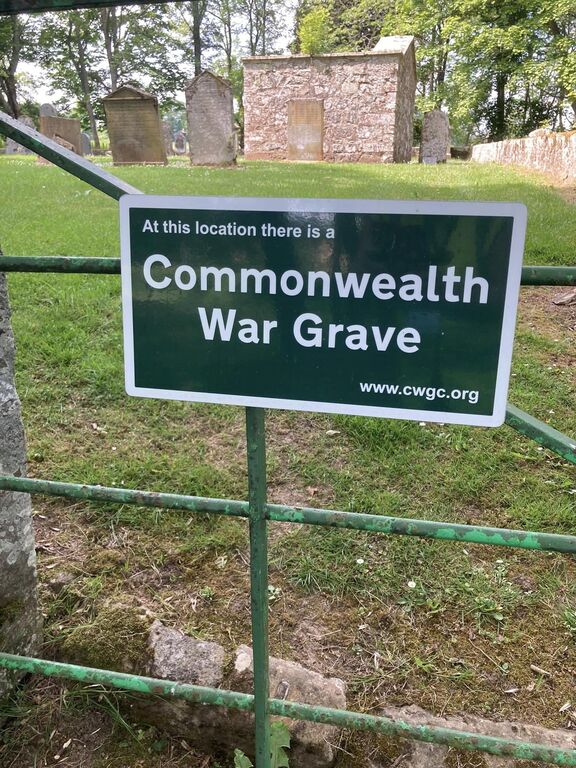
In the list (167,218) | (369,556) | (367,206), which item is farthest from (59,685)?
(367,206)

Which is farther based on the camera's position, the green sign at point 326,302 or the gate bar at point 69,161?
the gate bar at point 69,161

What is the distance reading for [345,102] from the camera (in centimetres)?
1698

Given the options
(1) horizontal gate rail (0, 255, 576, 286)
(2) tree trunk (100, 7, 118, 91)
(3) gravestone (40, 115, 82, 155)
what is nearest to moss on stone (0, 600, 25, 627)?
(1) horizontal gate rail (0, 255, 576, 286)

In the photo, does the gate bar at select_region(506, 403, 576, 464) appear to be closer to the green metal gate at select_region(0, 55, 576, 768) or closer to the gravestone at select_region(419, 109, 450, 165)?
the green metal gate at select_region(0, 55, 576, 768)

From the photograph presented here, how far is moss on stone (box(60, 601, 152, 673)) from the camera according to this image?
1.81 m

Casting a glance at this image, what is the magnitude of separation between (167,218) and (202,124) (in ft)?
48.2

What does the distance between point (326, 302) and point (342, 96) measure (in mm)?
17775

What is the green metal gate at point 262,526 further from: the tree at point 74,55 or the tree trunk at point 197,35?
the tree trunk at point 197,35

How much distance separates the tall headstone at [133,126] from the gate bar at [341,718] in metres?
13.8

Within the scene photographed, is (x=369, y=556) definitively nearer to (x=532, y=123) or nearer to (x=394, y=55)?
(x=394, y=55)

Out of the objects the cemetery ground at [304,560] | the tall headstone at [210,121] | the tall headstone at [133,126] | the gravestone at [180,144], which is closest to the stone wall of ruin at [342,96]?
the tall headstone at [210,121]

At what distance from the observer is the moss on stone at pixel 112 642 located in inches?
71.2

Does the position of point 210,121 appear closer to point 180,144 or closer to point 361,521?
point 361,521

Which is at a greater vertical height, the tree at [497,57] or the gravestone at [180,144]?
the tree at [497,57]
